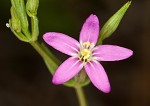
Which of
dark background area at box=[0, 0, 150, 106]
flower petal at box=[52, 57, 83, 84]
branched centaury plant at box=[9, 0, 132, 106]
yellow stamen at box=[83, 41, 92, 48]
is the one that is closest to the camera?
flower petal at box=[52, 57, 83, 84]

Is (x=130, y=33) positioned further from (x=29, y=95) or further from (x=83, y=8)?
(x=29, y=95)

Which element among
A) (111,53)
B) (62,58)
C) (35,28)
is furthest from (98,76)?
(62,58)

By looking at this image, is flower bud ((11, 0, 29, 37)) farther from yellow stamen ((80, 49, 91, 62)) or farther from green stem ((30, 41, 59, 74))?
yellow stamen ((80, 49, 91, 62))

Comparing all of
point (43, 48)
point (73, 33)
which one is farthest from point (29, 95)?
point (43, 48)

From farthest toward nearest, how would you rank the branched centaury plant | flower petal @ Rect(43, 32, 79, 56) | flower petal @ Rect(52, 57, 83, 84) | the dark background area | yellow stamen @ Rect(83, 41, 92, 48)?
the dark background area
yellow stamen @ Rect(83, 41, 92, 48)
the branched centaury plant
flower petal @ Rect(43, 32, 79, 56)
flower petal @ Rect(52, 57, 83, 84)

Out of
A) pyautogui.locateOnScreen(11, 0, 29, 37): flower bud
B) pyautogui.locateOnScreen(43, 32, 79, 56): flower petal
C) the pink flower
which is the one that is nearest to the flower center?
the pink flower

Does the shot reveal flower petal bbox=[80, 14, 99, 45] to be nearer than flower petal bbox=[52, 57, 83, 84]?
No
